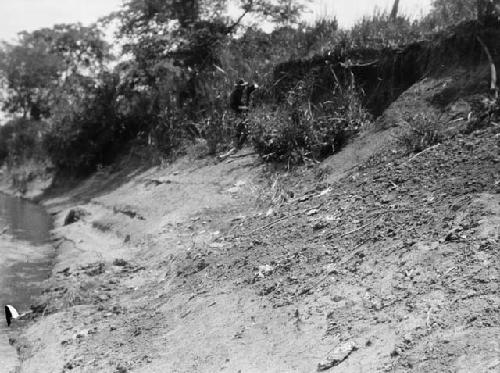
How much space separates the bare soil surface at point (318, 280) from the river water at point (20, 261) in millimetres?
307

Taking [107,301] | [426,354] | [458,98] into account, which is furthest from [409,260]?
[458,98]

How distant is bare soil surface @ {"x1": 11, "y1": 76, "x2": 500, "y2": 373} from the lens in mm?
4207

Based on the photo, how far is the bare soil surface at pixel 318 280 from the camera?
4.21 meters

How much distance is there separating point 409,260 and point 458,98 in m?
4.90

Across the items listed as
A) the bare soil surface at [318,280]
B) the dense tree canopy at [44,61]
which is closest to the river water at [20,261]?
the bare soil surface at [318,280]

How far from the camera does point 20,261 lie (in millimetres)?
11062

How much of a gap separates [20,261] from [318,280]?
7.07m

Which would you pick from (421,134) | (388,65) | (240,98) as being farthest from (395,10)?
(421,134)

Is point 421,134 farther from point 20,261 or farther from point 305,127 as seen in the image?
→ point 20,261

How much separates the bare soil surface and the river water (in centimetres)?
31

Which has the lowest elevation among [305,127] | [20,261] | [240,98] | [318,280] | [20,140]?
[20,261]

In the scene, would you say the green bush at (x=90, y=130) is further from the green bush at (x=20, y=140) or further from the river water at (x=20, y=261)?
the river water at (x=20, y=261)

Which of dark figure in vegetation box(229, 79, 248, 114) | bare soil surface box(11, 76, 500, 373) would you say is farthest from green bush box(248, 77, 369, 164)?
dark figure in vegetation box(229, 79, 248, 114)

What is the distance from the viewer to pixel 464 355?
3.59 metres
